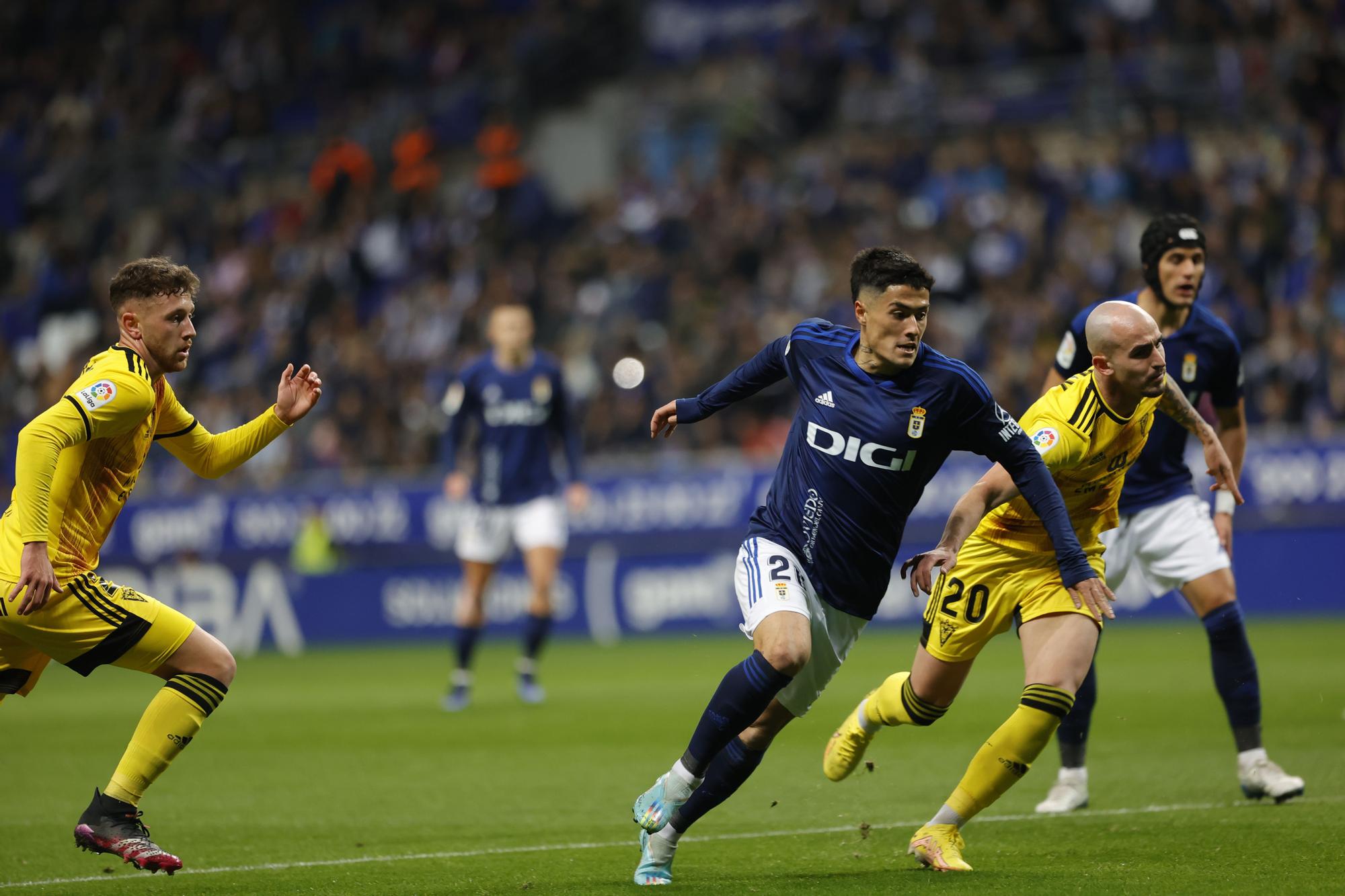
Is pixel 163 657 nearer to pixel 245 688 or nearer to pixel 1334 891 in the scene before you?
pixel 1334 891

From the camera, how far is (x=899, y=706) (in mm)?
6875

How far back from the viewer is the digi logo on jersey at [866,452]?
238 inches

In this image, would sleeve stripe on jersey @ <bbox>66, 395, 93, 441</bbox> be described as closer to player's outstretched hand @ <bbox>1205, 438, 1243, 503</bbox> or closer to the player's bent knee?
the player's bent knee

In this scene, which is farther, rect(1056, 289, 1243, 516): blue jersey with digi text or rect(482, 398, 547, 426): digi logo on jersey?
rect(482, 398, 547, 426): digi logo on jersey

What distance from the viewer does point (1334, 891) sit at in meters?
5.33

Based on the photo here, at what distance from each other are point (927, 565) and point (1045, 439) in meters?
0.84

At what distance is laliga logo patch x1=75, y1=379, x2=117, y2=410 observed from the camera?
19.0 ft

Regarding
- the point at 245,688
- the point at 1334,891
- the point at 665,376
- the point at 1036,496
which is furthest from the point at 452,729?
the point at 665,376

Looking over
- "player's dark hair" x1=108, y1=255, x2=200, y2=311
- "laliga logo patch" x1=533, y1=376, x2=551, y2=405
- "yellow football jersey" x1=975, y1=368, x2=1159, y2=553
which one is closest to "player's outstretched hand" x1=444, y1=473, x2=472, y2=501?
"laliga logo patch" x1=533, y1=376, x2=551, y2=405

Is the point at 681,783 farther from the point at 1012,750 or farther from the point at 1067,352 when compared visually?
the point at 1067,352

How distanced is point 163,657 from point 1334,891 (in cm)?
414

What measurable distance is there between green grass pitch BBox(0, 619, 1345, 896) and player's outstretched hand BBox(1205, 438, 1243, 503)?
1410 mm

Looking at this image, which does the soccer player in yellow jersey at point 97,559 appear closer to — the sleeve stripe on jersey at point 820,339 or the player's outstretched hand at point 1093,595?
the sleeve stripe on jersey at point 820,339

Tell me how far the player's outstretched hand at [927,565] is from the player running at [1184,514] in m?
1.95
